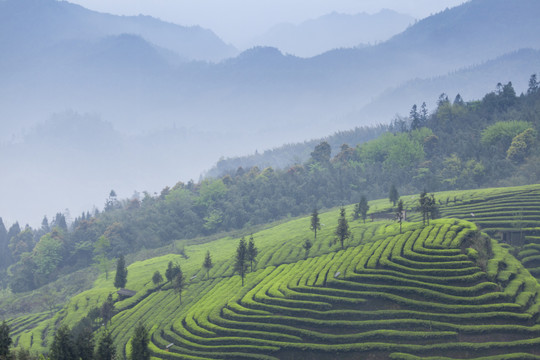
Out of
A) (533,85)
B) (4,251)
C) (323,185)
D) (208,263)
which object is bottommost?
(208,263)

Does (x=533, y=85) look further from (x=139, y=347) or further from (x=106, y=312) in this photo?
(x=139, y=347)

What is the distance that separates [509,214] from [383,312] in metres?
39.4

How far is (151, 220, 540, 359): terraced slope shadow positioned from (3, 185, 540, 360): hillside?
0.13m

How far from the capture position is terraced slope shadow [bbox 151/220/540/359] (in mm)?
55344

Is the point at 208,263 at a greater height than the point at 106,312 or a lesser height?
greater

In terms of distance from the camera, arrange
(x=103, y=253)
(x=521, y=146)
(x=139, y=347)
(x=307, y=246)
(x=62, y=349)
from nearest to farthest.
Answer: (x=62, y=349), (x=139, y=347), (x=307, y=246), (x=521, y=146), (x=103, y=253)

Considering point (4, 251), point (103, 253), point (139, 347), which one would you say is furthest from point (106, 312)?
point (4, 251)

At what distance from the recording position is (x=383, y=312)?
60219 mm

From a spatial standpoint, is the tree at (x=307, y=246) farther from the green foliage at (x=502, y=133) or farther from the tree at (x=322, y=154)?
the tree at (x=322, y=154)

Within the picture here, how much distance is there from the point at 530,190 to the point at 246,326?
206ft

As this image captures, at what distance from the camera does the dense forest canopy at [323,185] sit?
Result: 132625mm

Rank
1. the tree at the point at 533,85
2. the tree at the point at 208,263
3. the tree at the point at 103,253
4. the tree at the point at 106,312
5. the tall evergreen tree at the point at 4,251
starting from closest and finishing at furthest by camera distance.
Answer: the tree at the point at 106,312 → the tree at the point at 208,263 → the tree at the point at 103,253 → the tree at the point at 533,85 → the tall evergreen tree at the point at 4,251

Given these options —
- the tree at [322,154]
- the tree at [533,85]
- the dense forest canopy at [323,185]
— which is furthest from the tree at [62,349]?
the tree at [533,85]

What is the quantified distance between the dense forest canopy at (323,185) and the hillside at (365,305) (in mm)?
47035
